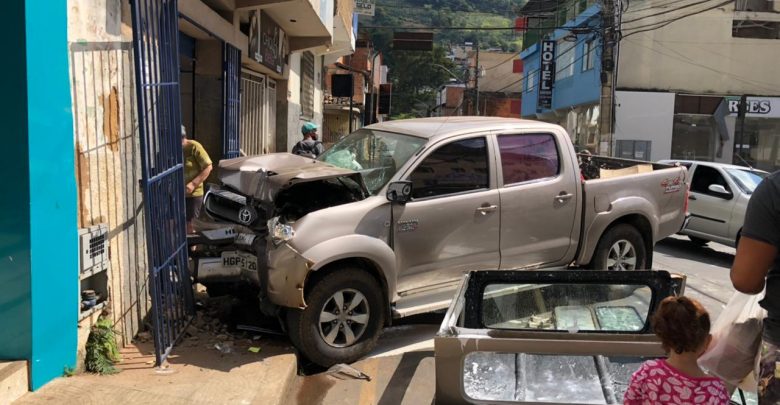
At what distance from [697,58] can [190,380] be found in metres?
27.0

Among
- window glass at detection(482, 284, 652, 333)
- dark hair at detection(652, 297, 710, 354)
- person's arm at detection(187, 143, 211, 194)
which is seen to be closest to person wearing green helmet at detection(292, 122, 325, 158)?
person's arm at detection(187, 143, 211, 194)

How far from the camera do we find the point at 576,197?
6281 millimetres

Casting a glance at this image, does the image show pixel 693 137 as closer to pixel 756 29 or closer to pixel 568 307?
pixel 756 29

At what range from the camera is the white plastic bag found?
2496 mm

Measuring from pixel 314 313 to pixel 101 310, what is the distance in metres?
1.49

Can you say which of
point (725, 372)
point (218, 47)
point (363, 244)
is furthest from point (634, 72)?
point (725, 372)

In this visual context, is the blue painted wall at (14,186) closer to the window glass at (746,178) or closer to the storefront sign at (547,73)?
the window glass at (746,178)

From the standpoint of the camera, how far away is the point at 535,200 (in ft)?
19.6

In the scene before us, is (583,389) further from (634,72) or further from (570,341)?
(634,72)

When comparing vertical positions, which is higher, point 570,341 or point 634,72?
point 634,72

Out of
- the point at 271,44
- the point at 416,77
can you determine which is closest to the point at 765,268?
the point at 271,44

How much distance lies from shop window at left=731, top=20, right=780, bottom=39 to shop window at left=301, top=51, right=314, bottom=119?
18.4m

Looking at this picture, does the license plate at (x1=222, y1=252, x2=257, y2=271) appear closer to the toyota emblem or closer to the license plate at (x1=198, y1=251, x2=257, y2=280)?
the license plate at (x1=198, y1=251, x2=257, y2=280)

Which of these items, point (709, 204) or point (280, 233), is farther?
point (709, 204)
